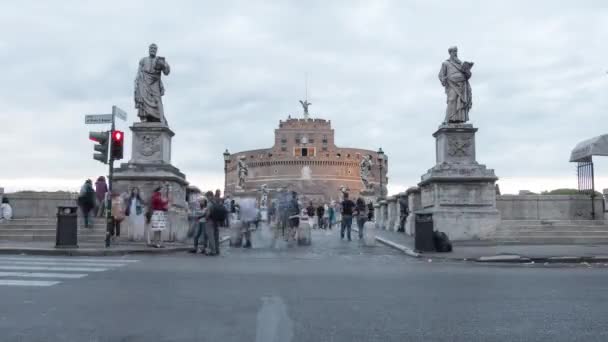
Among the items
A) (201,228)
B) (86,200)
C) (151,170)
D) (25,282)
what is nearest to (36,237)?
(86,200)

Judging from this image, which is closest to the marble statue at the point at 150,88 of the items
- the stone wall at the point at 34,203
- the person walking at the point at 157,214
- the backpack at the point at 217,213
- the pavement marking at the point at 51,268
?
the person walking at the point at 157,214

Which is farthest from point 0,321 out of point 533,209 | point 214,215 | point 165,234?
point 533,209

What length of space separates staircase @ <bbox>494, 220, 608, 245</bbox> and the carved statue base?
8951 mm

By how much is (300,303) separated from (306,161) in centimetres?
10819

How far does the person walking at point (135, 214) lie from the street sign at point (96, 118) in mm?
1909

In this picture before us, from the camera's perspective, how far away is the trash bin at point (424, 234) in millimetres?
13827

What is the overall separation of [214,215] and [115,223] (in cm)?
356

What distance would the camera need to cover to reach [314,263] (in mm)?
11453

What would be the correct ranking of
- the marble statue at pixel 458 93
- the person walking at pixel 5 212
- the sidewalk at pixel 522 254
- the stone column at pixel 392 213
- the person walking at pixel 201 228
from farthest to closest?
1. the stone column at pixel 392 213
2. the person walking at pixel 5 212
3. the marble statue at pixel 458 93
4. the person walking at pixel 201 228
5. the sidewalk at pixel 522 254

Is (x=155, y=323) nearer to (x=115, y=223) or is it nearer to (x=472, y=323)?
(x=472, y=323)

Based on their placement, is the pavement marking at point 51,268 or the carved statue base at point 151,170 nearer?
the pavement marking at point 51,268

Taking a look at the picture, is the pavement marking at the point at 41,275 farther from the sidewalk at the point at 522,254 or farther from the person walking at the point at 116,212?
the sidewalk at the point at 522,254

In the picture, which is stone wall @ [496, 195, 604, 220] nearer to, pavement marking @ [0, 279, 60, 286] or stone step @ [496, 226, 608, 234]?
stone step @ [496, 226, 608, 234]

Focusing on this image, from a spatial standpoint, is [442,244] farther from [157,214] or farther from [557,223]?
[157,214]
